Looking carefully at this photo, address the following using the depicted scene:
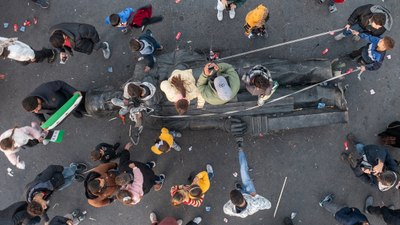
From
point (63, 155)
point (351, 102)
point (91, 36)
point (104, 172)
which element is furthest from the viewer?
point (63, 155)

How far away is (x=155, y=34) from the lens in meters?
8.32

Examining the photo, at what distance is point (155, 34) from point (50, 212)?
16.9 feet

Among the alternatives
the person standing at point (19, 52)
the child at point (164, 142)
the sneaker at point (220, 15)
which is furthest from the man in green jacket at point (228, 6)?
the person standing at point (19, 52)

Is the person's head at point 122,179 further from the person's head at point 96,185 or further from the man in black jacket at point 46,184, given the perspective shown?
the man in black jacket at point 46,184

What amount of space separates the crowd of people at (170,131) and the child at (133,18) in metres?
0.02

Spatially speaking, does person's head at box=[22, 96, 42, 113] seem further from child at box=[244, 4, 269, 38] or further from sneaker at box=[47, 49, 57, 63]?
child at box=[244, 4, 269, 38]

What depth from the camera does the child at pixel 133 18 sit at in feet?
24.5

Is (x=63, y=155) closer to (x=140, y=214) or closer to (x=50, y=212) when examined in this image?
(x=50, y=212)

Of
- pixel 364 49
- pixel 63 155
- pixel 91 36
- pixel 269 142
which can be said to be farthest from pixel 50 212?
pixel 364 49

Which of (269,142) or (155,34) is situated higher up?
(155,34)

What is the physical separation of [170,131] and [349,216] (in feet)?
13.7

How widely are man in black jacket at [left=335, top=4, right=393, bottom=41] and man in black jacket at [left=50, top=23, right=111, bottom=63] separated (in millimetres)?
5571

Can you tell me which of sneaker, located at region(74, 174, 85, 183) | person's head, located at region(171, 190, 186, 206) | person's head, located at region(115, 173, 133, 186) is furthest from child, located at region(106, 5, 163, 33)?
person's head, located at region(171, 190, 186, 206)

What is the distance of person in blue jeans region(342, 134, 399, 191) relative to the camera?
20.6 feet
